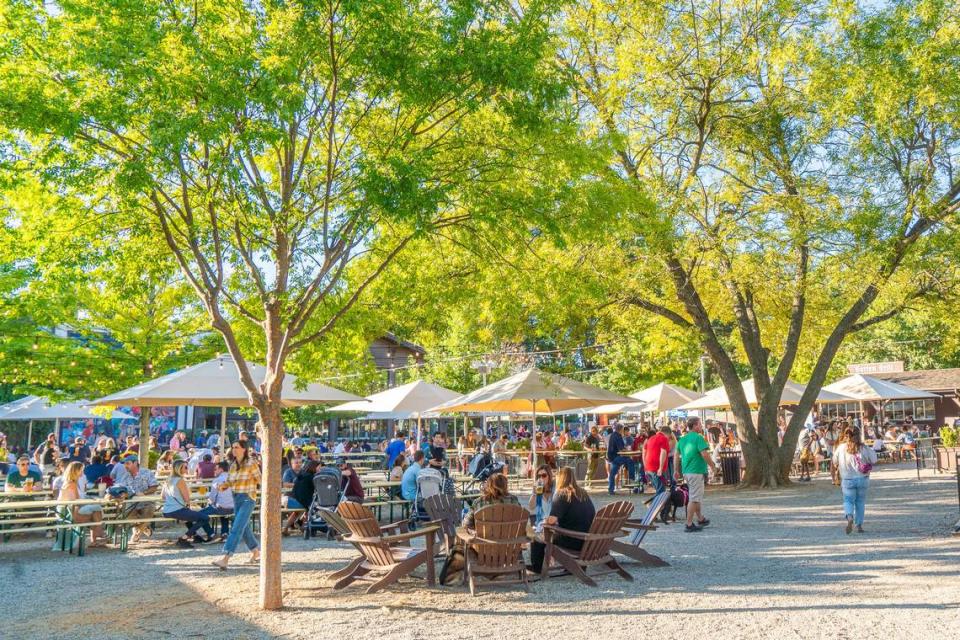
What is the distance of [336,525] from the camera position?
365 inches

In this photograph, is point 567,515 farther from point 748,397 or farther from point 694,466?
point 748,397

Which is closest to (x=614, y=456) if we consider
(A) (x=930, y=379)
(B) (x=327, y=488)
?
(B) (x=327, y=488)

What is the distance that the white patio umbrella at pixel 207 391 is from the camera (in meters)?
13.1

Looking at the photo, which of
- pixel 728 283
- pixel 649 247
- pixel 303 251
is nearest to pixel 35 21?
pixel 303 251

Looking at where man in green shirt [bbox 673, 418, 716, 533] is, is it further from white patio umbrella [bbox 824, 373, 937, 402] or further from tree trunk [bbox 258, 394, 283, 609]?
white patio umbrella [bbox 824, 373, 937, 402]

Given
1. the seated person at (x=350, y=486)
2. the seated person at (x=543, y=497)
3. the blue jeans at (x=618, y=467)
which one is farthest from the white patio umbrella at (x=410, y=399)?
the seated person at (x=543, y=497)

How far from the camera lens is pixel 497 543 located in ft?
27.5

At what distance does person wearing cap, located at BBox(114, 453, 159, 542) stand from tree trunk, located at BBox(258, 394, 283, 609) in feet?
20.2

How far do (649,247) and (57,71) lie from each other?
11212 mm

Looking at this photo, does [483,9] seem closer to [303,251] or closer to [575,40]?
[303,251]

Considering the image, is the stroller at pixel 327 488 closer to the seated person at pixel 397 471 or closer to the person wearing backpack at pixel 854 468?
the seated person at pixel 397 471

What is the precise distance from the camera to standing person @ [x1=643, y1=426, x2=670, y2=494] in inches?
602

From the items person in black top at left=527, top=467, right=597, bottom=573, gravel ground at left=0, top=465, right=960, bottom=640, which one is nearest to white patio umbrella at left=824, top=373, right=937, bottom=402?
gravel ground at left=0, top=465, right=960, bottom=640

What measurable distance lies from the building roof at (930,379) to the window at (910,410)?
999 mm
